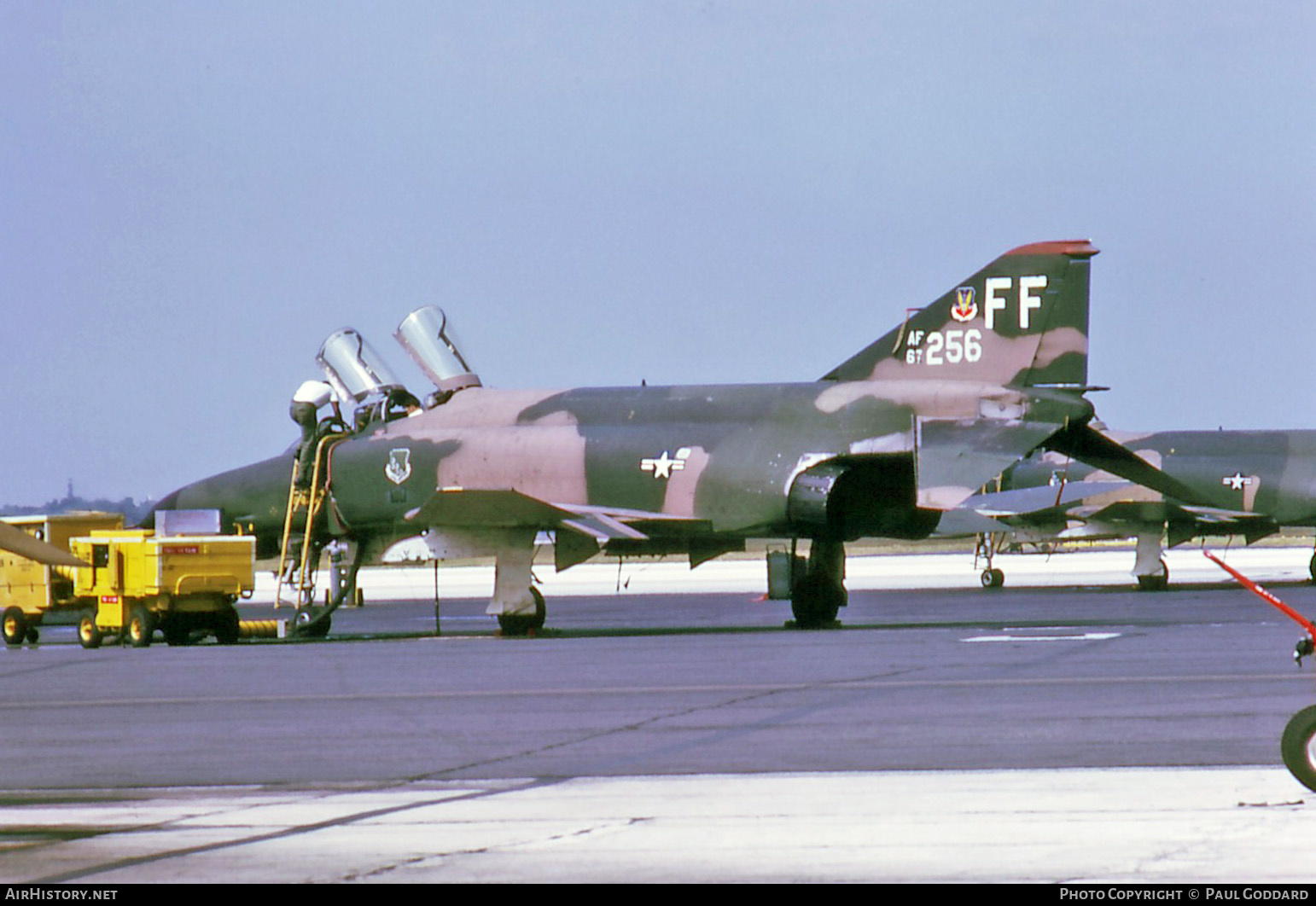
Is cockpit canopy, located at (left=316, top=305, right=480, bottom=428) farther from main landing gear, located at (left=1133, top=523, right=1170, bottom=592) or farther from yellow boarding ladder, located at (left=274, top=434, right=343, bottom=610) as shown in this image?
main landing gear, located at (left=1133, top=523, right=1170, bottom=592)

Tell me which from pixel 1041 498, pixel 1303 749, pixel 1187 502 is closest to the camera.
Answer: pixel 1303 749

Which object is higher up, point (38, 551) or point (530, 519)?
point (38, 551)

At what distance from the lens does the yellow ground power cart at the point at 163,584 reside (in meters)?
24.2

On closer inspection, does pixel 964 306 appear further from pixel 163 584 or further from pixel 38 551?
pixel 38 551

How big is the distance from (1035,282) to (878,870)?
57.6 ft

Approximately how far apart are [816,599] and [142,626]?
9.51m

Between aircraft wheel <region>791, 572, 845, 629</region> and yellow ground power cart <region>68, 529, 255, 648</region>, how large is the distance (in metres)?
7.76

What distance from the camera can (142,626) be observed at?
24547 millimetres

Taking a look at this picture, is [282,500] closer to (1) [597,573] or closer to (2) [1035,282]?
(2) [1035,282]

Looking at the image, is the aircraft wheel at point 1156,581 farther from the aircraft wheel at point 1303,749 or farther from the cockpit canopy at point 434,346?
the aircraft wheel at point 1303,749

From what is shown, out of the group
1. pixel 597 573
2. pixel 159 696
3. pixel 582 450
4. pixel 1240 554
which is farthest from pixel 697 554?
pixel 1240 554

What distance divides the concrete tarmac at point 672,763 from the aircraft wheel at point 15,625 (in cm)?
543

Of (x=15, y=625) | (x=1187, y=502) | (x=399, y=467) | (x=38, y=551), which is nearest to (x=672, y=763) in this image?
(x=38, y=551)

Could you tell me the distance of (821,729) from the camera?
1259 centimetres
